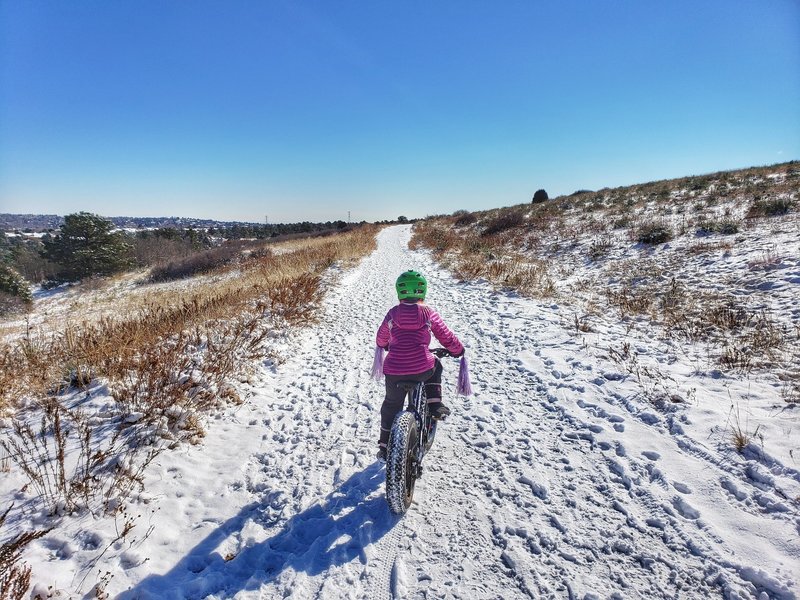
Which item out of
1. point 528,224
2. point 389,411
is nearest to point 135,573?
point 389,411

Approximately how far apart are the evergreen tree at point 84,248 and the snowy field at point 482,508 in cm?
5055

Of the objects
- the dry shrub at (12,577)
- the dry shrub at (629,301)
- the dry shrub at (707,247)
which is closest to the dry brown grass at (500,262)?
the dry shrub at (629,301)

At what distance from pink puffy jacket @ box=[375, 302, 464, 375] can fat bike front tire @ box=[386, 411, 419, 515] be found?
504 mm

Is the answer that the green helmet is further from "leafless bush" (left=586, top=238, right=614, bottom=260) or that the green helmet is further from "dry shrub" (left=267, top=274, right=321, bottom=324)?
"leafless bush" (left=586, top=238, right=614, bottom=260)

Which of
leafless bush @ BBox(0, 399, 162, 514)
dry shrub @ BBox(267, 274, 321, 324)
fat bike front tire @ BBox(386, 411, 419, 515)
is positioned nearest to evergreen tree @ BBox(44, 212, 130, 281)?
dry shrub @ BBox(267, 274, 321, 324)

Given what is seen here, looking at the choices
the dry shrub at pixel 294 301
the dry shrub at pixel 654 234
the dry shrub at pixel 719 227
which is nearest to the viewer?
the dry shrub at pixel 294 301

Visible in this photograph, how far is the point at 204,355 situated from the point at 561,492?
5.36 metres

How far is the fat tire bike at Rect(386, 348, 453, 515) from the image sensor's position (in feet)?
8.78

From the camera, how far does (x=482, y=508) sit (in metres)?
3.02

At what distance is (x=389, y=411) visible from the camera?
3275 millimetres

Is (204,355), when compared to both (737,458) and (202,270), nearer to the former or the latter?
(737,458)

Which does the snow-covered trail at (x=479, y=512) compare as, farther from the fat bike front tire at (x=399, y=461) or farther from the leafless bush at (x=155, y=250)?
the leafless bush at (x=155, y=250)

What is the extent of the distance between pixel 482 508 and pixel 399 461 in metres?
1.02

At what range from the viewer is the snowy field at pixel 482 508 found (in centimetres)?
238
